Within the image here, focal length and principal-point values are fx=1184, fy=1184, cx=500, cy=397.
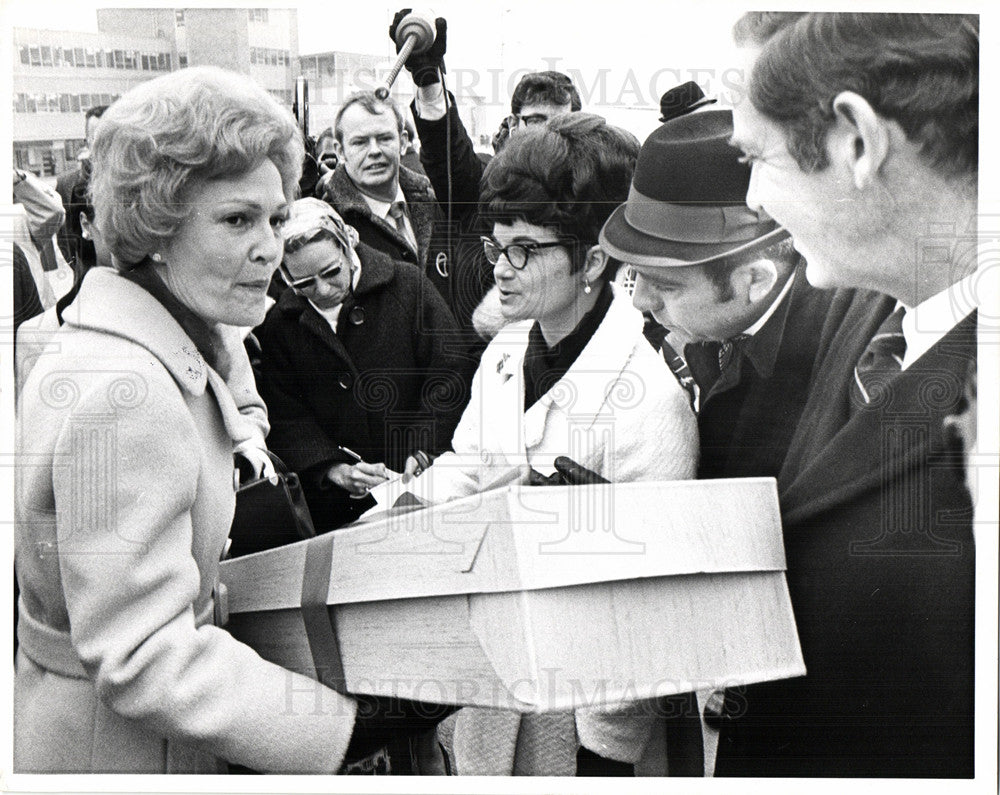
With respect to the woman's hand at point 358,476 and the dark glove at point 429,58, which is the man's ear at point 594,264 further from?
the woman's hand at point 358,476

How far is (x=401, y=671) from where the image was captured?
3.10 m

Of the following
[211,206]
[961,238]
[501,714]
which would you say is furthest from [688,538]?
[211,206]

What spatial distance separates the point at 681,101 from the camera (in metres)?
3.29

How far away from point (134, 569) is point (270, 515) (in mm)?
424

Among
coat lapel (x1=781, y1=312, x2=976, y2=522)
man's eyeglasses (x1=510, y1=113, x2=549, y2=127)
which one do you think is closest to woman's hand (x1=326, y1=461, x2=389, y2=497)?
man's eyeglasses (x1=510, y1=113, x2=549, y2=127)

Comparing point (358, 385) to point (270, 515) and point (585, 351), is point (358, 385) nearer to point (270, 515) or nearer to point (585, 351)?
point (270, 515)

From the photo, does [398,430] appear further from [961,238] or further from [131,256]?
[961,238]

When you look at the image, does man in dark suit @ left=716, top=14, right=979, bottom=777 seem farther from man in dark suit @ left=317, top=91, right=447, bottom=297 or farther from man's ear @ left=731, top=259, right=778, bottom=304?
man in dark suit @ left=317, top=91, right=447, bottom=297

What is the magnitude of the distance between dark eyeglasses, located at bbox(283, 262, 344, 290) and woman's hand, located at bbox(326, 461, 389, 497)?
1.68 ft

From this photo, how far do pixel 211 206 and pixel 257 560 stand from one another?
97 centimetres

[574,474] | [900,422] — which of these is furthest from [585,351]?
[900,422]

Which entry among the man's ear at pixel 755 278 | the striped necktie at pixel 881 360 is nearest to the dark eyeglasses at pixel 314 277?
the man's ear at pixel 755 278

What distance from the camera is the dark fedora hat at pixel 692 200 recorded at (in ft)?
10.8

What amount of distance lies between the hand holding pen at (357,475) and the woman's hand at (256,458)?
0.17 m
